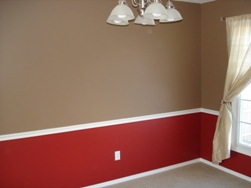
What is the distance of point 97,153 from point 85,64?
44.1 inches

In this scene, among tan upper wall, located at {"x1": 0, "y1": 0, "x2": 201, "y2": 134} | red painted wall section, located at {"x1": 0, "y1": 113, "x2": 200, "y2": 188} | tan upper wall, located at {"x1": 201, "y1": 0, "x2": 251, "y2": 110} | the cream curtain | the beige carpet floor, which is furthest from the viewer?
tan upper wall, located at {"x1": 201, "y1": 0, "x2": 251, "y2": 110}

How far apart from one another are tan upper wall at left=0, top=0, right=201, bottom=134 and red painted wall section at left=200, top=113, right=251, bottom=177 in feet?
1.38

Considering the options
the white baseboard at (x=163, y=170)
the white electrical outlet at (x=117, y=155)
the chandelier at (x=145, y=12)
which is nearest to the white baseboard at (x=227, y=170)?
the white baseboard at (x=163, y=170)

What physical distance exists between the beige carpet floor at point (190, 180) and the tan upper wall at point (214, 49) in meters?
0.94

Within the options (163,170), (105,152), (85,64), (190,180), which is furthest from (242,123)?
(85,64)

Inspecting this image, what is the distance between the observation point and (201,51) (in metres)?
3.82

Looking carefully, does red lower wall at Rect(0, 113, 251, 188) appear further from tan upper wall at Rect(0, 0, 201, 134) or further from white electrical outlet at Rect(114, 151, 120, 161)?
Result: tan upper wall at Rect(0, 0, 201, 134)

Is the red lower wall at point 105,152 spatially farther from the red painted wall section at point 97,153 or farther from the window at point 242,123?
the window at point 242,123

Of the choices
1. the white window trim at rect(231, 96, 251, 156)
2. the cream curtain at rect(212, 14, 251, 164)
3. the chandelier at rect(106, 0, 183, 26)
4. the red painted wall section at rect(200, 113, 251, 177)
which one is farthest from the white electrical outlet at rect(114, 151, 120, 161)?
the chandelier at rect(106, 0, 183, 26)

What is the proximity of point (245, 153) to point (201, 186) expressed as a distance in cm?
72

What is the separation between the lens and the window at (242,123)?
128 inches

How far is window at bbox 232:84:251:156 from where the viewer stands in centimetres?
325

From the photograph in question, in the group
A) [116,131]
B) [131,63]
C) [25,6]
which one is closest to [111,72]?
[131,63]

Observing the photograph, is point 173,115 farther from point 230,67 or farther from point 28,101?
point 28,101
